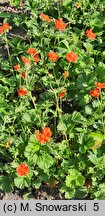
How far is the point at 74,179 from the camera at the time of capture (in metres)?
4.15

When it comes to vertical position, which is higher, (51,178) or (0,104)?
(0,104)

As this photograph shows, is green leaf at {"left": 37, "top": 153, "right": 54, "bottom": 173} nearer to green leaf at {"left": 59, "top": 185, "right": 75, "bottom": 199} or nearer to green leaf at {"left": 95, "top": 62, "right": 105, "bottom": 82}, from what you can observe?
green leaf at {"left": 59, "top": 185, "right": 75, "bottom": 199}

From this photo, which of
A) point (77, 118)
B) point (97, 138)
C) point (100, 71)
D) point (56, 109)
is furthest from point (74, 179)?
point (100, 71)

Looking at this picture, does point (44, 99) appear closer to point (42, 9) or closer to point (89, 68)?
point (89, 68)

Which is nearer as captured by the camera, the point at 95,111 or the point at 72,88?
the point at 95,111

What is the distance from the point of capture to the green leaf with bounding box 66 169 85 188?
4121mm

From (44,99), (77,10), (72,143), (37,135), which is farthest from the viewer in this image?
(77,10)

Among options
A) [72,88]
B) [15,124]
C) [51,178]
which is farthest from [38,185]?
[72,88]

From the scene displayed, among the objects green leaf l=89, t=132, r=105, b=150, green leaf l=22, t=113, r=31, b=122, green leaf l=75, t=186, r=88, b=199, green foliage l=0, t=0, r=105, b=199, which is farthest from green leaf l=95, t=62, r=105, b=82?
green leaf l=75, t=186, r=88, b=199

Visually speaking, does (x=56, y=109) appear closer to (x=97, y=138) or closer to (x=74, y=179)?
(x=97, y=138)

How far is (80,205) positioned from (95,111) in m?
0.91

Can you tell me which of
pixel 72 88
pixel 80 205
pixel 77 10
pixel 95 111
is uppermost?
pixel 77 10

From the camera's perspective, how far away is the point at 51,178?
169 inches

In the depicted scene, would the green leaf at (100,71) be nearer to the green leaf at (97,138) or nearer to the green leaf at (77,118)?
the green leaf at (77,118)
